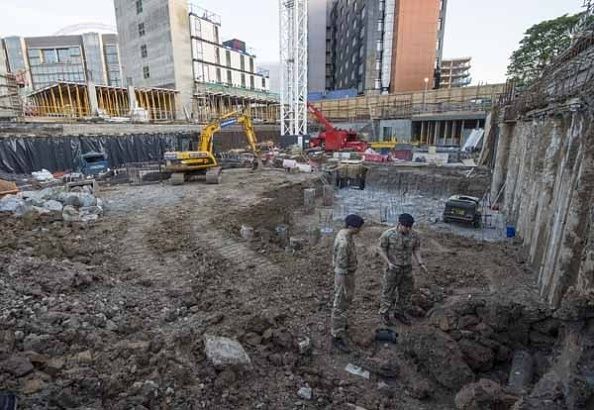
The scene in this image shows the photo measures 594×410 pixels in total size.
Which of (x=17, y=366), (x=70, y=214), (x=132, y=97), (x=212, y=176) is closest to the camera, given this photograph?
(x=17, y=366)

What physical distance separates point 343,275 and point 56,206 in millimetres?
9458

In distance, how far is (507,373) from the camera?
4.02 metres

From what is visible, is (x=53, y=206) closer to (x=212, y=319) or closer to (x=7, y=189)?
(x=7, y=189)

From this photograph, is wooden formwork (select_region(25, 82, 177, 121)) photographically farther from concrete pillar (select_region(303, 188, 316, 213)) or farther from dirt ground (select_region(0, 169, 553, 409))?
concrete pillar (select_region(303, 188, 316, 213))

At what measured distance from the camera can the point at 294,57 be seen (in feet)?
90.8

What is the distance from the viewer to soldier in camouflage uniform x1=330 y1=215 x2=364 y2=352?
4.30 meters

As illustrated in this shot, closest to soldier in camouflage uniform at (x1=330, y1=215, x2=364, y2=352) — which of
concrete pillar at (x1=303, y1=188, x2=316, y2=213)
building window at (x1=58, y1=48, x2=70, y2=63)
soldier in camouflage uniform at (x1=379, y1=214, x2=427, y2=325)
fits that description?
soldier in camouflage uniform at (x1=379, y1=214, x2=427, y2=325)

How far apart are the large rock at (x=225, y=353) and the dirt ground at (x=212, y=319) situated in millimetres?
94

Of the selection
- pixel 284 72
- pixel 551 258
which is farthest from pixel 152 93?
pixel 551 258

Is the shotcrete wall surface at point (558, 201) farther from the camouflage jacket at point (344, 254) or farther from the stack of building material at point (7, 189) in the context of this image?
the stack of building material at point (7, 189)

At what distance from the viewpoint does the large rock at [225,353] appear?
3.63 metres

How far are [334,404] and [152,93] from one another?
3478cm

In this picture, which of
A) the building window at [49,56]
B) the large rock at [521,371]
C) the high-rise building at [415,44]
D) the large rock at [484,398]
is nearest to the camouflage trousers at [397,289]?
the large rock at [521,371]

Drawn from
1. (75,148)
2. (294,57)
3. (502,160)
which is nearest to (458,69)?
(294,57)
